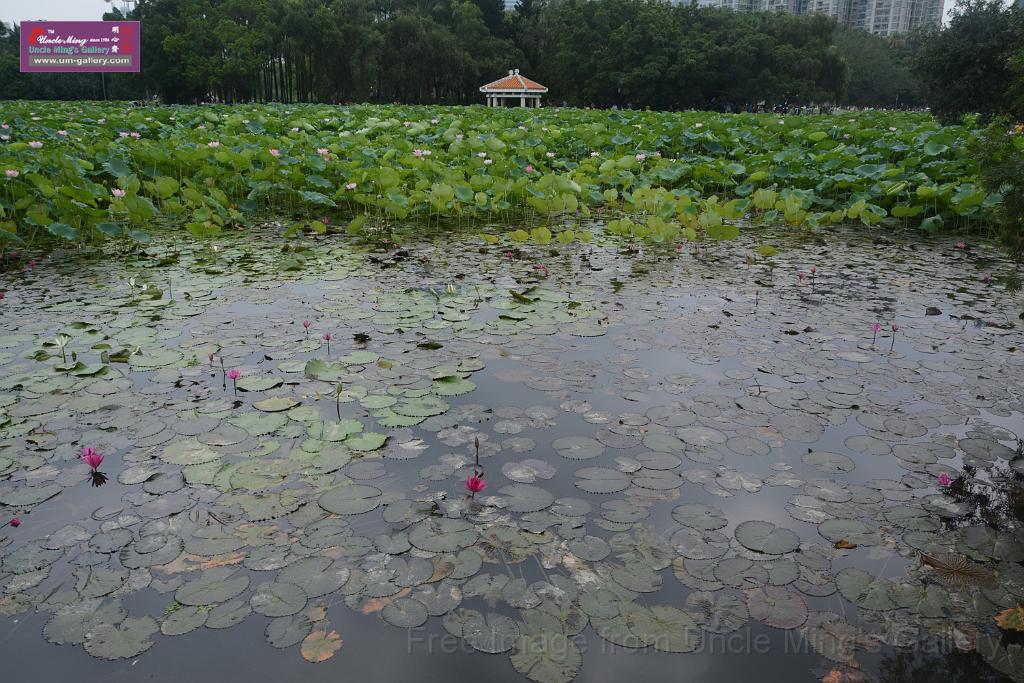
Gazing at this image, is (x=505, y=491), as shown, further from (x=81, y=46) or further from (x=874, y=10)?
(x=874, y=10)

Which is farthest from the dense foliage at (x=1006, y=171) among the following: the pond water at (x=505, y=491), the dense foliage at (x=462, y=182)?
the dense foliage at (x=462, y=182)

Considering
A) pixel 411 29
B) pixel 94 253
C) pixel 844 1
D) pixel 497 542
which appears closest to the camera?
pixel 497 542

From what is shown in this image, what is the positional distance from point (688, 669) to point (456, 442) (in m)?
1.02

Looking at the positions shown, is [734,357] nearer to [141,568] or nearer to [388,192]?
[141,568]

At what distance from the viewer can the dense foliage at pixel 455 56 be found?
3203cm

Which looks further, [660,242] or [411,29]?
[411,29]

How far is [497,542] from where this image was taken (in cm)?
164

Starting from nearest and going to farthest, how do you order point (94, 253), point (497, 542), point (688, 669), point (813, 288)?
point (688, 669)
point (497, 542)
point (813, 288)
point (94, 253)

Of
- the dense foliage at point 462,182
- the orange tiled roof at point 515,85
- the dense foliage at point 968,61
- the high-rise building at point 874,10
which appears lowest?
the dense foliage at point 462,182

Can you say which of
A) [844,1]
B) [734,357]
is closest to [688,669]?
[734,357]

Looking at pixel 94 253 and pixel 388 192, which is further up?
pixel 388 192

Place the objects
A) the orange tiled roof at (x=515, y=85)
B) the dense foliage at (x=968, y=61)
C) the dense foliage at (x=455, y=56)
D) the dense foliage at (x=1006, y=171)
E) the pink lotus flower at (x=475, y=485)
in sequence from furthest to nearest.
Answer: the dense foliage at (x=455, y=56)
the orange tiled roof at (x=515, y=85)
the dense foliage at (x=968, y=61)
the dense foliage at (x=1006, y=171)
the pink lotus flower at (x=475, y=485)

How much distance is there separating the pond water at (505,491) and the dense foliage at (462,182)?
185cm

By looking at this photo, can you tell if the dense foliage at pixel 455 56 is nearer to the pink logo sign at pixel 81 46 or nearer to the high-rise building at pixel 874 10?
the pink logo sign at pixel 81 46
